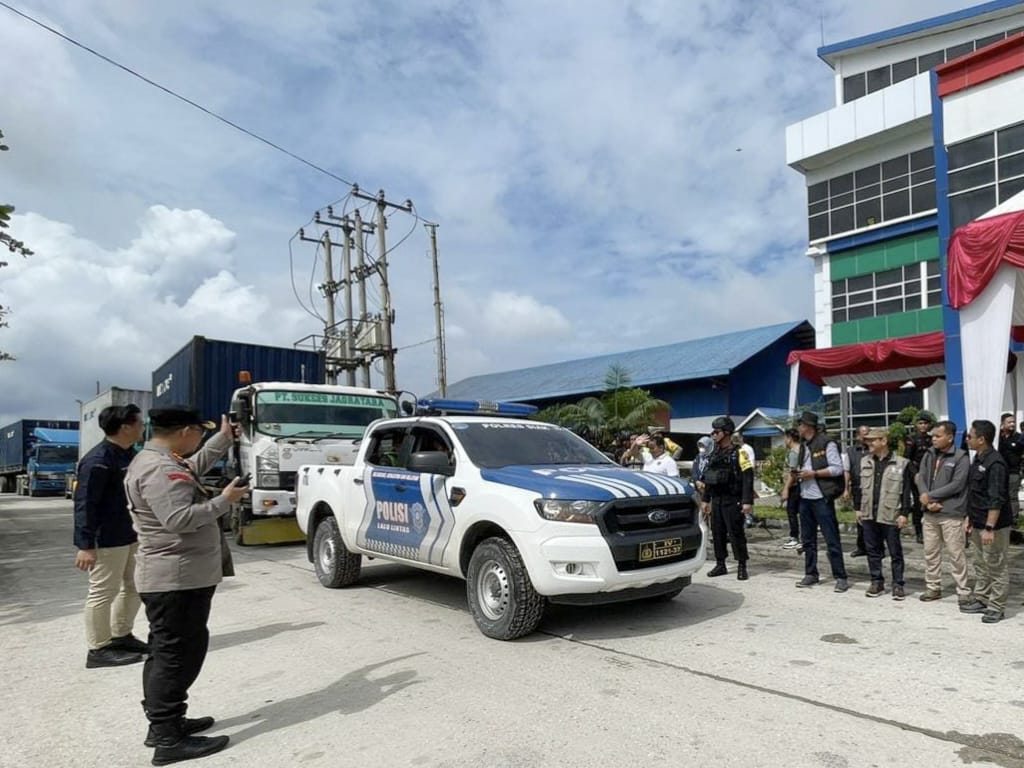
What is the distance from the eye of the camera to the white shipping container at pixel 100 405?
805 inches

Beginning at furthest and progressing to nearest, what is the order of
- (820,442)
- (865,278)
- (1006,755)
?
(865,278)
(820,442)
(1006,755)

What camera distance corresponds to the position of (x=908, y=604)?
6.52m

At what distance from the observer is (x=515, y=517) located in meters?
5.52

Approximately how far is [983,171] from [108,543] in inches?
620

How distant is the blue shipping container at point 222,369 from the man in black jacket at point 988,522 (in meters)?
11.9

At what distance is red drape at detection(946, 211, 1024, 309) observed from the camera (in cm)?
819

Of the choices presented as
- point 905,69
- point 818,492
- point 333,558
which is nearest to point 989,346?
point 818,492

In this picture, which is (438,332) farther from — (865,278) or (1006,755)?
(1006,755)

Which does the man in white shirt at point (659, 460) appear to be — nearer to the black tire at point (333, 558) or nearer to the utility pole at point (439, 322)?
the black tire at point (333, 558)

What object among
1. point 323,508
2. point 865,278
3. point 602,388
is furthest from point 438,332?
point 323,508

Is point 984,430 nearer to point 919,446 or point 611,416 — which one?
point 919,446

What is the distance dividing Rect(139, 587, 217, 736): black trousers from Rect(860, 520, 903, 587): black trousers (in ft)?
19.8

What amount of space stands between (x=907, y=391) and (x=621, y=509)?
19.8m

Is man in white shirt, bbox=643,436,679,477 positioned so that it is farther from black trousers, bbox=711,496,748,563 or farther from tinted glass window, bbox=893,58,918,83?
tinted glass window, bbox=893,58,918,83
